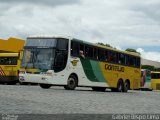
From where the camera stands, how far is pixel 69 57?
2505 centimetres

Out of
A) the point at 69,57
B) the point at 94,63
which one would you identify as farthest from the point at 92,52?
the point at 69,57

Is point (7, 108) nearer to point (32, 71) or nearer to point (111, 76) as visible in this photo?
point (32, 71)

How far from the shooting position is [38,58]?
25.0 metres

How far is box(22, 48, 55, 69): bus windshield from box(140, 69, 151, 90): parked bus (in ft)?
92.4

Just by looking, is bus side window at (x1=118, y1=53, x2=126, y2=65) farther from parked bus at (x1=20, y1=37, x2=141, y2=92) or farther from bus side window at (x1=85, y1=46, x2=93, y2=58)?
bus side window at (x1=85, y1=46, x2=93, y2=58)

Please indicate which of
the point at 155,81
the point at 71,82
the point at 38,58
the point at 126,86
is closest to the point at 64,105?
the point at 38,58

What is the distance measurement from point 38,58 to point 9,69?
12.2m

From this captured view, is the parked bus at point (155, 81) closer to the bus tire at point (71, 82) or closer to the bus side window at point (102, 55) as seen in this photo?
the bus side window at point (102, 55)

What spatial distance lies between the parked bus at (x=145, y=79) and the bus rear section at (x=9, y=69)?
63.2ft

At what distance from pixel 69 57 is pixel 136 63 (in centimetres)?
962

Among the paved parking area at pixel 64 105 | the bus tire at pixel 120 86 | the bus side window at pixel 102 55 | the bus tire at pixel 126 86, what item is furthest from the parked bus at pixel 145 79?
the paved parking area at pixel 64 105

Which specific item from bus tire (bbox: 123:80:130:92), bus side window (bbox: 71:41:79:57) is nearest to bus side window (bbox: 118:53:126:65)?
bus tire (bbox: 123:80:130:92)

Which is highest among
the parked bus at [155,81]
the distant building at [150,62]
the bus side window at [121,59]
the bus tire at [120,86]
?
the distant building at [150,62]

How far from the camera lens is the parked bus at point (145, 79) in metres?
51.8
